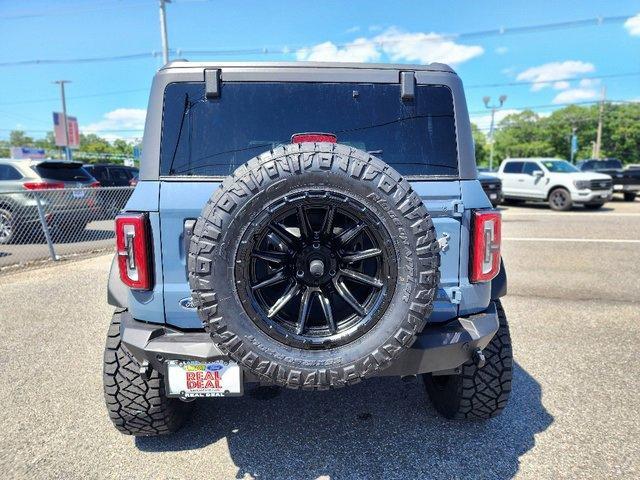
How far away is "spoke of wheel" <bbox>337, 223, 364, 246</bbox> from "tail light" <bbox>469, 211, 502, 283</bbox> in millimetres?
664

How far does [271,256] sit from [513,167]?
650 inches

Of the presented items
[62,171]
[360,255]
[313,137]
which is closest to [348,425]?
[360,255]

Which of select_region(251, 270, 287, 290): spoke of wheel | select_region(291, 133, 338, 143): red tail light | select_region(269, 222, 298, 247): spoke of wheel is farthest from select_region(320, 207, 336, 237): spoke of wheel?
select_region(291, 133, 338, 143): red tail light

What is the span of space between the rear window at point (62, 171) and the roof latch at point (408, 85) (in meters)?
9.31

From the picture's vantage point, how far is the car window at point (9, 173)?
8.77 metres

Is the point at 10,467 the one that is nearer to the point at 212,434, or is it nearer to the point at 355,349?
the point at 212,434

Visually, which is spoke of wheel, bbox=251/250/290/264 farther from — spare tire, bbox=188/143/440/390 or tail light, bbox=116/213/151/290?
tail light, bbox=116/213/151/290

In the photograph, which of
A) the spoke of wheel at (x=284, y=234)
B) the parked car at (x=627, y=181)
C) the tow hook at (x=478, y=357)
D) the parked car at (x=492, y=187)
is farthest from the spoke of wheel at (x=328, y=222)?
the parked car at (x=627, y=181)

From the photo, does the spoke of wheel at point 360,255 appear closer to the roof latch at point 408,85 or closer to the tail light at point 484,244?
the tail light at point 484,244

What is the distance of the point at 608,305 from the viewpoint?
16.2 feet

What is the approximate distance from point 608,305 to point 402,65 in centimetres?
424

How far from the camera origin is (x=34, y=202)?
25.0 ft

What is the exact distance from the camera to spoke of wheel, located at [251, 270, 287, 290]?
1862 mm

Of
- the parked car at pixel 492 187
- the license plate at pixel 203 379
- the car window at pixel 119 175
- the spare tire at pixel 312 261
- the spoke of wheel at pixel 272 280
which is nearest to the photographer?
the spare tire at pixel 312 261
